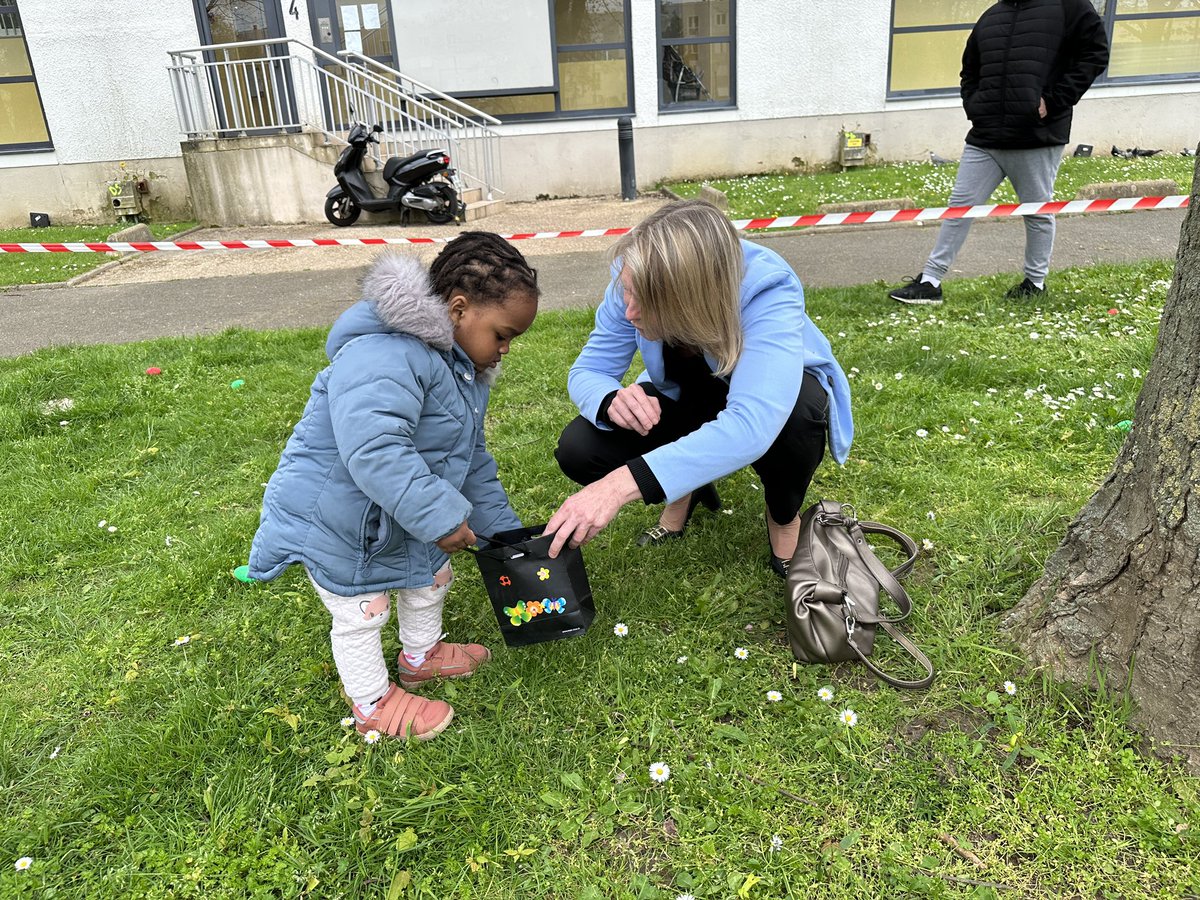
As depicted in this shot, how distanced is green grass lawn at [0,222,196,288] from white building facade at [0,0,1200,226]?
1.95ft

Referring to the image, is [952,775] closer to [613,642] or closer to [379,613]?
[613,642]

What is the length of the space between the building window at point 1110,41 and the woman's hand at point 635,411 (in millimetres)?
12428

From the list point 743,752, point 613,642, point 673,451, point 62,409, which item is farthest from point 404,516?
point 62,409

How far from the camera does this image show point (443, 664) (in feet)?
7.63

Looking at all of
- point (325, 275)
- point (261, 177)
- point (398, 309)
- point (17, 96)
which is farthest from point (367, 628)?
point (17, 96)

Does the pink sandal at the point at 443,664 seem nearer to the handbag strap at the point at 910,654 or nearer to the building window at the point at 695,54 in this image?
the handbag strap at the point at 910,654

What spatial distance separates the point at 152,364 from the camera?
195 inches

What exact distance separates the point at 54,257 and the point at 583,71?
7.69 metres

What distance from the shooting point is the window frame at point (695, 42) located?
12156 mm

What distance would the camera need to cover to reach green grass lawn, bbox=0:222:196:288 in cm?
794

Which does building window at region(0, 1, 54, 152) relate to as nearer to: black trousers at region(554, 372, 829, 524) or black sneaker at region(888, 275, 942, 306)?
black sneaker at region(888, 275, 942, 306)

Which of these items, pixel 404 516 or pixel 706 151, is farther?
pixel 706 151

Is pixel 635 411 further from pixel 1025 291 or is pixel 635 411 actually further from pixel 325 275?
pixel 325 275

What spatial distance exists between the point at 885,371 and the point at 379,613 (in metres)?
3.07
